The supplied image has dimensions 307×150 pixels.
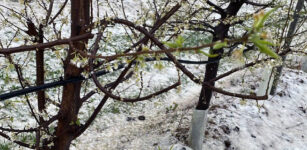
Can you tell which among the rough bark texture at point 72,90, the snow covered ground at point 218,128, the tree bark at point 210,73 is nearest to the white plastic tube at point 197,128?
the tree bark at point 210,73

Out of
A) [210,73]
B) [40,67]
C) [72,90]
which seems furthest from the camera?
[210,73]

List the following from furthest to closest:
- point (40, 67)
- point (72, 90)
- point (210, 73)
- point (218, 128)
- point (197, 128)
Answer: point (218, 128), point (197, 128), point (210, 73), point (40, 67), point (72, 90)

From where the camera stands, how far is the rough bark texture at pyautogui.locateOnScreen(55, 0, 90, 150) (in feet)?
5.82

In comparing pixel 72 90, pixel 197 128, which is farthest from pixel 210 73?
pixel 72 90

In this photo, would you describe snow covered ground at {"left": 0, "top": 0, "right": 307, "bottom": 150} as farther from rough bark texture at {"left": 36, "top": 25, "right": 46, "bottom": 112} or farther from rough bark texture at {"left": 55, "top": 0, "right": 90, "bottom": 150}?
rough bark texture at {"left": 36, "top": 25, "right": 46, "bottom": 112}

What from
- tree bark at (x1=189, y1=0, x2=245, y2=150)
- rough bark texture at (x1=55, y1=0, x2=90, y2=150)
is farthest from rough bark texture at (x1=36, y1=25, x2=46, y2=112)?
tree bark at (x1=189, y1=0, x2=245, y2=150)

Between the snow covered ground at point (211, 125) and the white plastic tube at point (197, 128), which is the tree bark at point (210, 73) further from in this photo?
the snow covered ground at point (211, 125)

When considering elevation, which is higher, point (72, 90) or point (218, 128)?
point (72, 90)

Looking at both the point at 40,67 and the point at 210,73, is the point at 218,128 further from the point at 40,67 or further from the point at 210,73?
the point at 40,67

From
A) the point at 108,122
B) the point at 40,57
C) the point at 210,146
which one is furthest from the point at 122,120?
the point at 40,57

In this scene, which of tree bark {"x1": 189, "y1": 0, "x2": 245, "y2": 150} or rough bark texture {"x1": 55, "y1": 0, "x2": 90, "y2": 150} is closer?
rough bark texture {"x1": 55, "y1": 0, "x2": 90, "y2": 150}

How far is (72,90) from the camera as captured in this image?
197cm

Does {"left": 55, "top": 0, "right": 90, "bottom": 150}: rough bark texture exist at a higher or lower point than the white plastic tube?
higher

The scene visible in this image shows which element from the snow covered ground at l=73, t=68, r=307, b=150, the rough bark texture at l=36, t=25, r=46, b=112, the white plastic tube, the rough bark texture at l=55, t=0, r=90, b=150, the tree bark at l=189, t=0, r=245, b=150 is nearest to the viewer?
the rough bark texture at l=55, t=0, r=90, b=150
